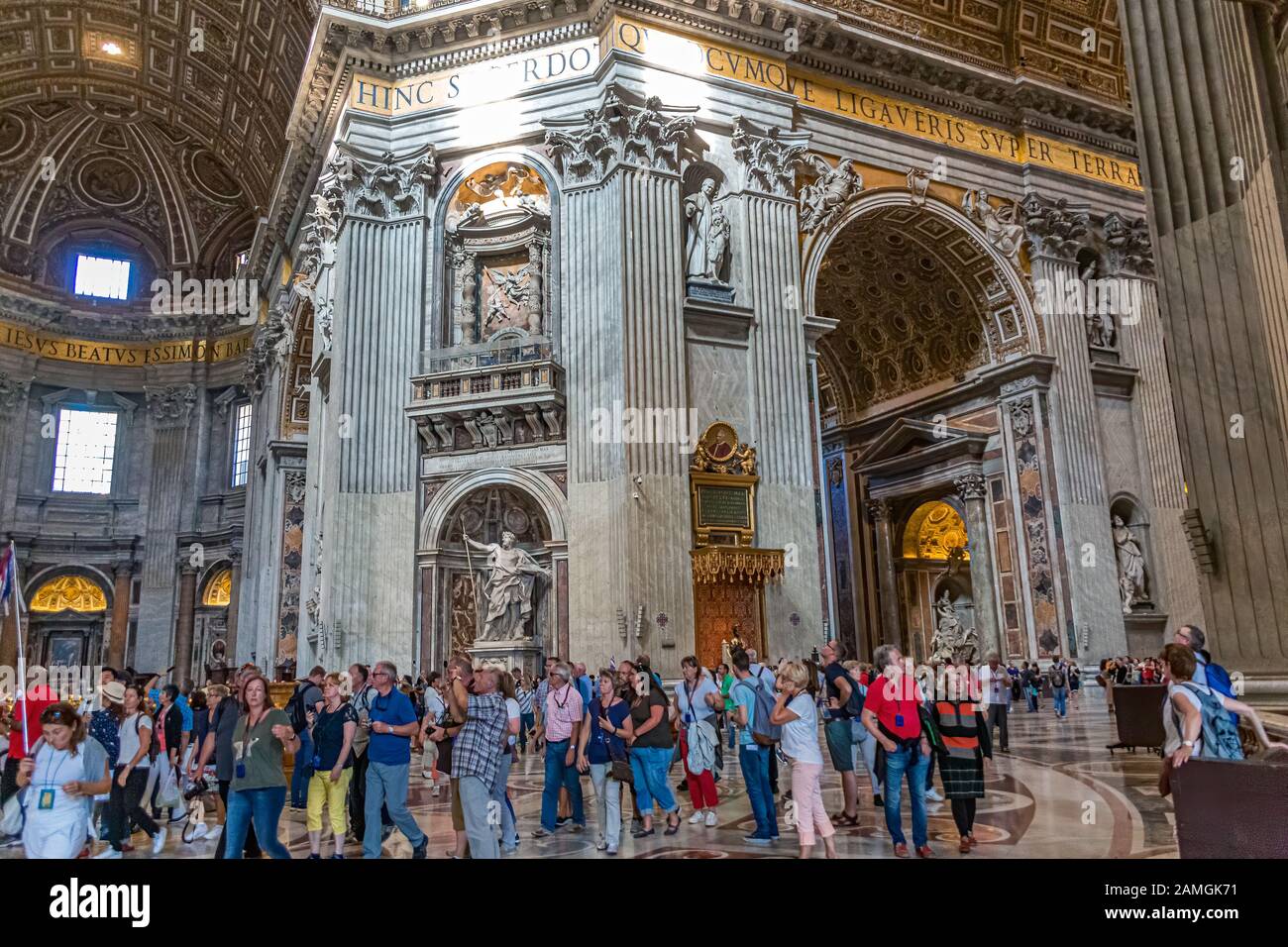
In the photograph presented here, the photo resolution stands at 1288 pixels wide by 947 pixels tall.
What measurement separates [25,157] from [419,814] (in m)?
31.5

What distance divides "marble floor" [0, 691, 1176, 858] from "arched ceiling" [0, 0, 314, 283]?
850 inches

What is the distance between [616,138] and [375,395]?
6.22 metres

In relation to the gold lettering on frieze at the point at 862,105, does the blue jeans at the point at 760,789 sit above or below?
below

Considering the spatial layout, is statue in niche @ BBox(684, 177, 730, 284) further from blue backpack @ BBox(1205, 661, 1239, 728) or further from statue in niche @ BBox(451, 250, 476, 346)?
blue backpack @ BBox(1205, 661, 1239, 728)

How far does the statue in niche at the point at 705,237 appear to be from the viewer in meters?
16.9

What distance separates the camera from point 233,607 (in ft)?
95.6

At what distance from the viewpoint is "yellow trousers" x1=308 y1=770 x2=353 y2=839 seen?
658 centimetres

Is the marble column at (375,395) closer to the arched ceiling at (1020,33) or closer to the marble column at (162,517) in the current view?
the arched ceiling at (1020,33)

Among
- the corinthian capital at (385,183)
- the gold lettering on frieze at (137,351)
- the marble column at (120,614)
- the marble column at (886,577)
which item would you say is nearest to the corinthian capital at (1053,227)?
the marble column at (886,577)

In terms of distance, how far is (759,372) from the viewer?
1673 cm

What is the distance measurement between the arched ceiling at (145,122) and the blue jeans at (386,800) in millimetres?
22211

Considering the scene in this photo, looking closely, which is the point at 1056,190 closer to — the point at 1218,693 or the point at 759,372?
the point at 759,372

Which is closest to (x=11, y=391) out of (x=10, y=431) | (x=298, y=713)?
(x=10, y=431)

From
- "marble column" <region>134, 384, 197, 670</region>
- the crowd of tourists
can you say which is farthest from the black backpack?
"marble column" <region>134, 384, 197, 670</region>
